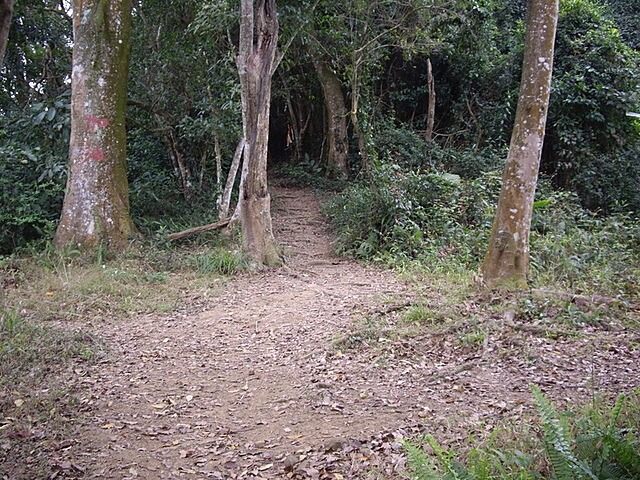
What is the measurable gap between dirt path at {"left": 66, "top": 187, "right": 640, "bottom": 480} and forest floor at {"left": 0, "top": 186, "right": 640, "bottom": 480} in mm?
14

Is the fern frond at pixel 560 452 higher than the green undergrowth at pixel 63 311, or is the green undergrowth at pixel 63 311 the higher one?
the fern frond at pixel 560 452

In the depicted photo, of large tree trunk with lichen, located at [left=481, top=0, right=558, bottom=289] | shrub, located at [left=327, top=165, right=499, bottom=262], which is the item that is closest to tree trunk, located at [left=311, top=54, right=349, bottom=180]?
shrub, located at [left=327, top=165, right=499, bottom=262]

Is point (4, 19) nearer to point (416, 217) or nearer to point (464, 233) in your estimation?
point (464, 233)

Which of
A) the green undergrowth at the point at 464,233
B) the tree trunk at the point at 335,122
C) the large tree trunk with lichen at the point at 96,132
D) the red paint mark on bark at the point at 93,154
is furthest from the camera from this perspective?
the tree trunk at the point at 335,122

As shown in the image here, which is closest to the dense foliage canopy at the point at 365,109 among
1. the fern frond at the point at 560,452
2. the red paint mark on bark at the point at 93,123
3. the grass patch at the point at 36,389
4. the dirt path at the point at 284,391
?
the red paint mark on bark at the point at 93,123

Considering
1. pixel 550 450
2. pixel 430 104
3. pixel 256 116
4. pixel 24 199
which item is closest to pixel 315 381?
pixel 550 450

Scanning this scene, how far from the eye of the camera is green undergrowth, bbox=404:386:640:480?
7.79 ft

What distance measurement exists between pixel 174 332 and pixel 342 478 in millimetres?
3342

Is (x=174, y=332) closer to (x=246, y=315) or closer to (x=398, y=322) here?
(x=246, y=315)

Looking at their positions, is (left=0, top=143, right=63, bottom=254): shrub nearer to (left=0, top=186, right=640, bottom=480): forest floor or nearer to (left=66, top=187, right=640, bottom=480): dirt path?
(left=0, top=186, right=640, bottom=480): forest floor

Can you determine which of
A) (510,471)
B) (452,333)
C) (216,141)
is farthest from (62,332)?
(216,141)

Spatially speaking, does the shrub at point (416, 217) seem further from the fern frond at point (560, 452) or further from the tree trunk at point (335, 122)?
the fern frond at point (560, 452)

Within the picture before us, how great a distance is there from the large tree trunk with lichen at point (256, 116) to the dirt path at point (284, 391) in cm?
232

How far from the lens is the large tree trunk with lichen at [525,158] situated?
238 inches
